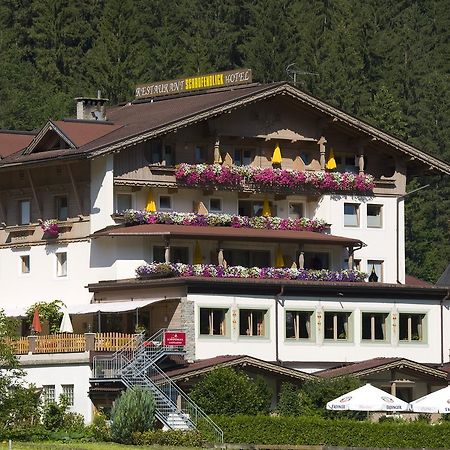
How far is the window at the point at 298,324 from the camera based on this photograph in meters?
88.6

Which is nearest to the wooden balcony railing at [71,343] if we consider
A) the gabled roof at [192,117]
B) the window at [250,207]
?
the gabled roof at [192,117]

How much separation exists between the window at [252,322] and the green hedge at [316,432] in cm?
943

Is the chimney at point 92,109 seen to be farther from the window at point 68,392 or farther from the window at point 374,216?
the window at point 68,392

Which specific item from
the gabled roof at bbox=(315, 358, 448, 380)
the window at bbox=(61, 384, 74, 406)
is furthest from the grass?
the gabled roof at bbox=(315, 358, 448, 380)

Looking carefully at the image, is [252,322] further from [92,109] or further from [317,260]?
[92,109]

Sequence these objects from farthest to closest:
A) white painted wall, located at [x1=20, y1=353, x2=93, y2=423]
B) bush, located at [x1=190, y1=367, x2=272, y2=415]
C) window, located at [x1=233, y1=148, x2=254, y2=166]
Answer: window, located at [x1=233, y1=148, x2=254, y2=166]
white painted wall, located at [x1=20, y1=353, x2=93, y2=423]
bush, located at [x1=190, y1=367, x2=272, y2=415]

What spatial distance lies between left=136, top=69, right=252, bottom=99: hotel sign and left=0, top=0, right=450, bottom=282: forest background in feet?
129

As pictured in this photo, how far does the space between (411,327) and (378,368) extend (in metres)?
5.32

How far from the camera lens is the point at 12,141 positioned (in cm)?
9806

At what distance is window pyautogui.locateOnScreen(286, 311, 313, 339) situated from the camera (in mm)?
88562

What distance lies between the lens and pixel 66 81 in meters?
156

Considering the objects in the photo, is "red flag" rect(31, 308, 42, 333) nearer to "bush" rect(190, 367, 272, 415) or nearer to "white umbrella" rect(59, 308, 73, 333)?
"white umbrella" rect(59, 308, 73, 333)

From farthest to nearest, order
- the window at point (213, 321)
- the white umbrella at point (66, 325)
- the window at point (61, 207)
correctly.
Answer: the window at point (61, 207)
the white umbrella at point (66, 325)
the window at point (213, 321)

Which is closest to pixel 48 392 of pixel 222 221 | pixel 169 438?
pixel 169 438
